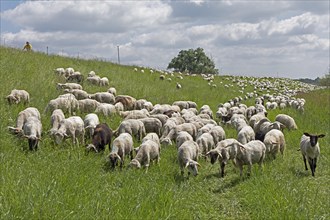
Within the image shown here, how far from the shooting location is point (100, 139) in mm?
10266

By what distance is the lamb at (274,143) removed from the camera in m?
11.0

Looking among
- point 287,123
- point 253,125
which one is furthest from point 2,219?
point 287,123

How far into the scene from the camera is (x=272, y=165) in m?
Result: 10.4

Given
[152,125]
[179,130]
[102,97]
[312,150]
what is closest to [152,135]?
[179,130]

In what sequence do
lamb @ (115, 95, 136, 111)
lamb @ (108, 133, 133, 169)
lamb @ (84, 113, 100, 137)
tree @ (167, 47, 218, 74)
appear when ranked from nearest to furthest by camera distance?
lamb @ (108, 133, 133, 169) < lamb @ (84, 113, 100, 137) < lamb @ (115, 95, 136, 111) < tree @ (167, 47, 218, 74)

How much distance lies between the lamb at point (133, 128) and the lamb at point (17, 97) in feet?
11.2

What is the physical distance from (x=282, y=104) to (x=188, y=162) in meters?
16.9

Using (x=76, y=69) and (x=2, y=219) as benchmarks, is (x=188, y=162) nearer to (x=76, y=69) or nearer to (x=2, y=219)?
(x=2, y=219)

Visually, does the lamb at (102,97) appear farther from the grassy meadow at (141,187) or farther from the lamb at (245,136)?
the lamb at (245,136)

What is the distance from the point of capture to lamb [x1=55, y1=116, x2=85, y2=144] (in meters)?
10.0

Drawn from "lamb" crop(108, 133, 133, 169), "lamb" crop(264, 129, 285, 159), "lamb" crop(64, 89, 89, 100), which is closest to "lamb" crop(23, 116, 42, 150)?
"lamb" crop(108, 133, 133, 169)

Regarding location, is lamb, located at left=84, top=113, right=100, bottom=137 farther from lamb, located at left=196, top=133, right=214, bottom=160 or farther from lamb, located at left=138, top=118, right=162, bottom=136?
lamb, located at left=196, top=133, right=214, bottom=160

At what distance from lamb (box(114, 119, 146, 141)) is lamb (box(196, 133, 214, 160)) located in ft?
6.72

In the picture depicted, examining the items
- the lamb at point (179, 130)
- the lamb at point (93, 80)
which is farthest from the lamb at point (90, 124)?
the lamb at point (93, 80)
